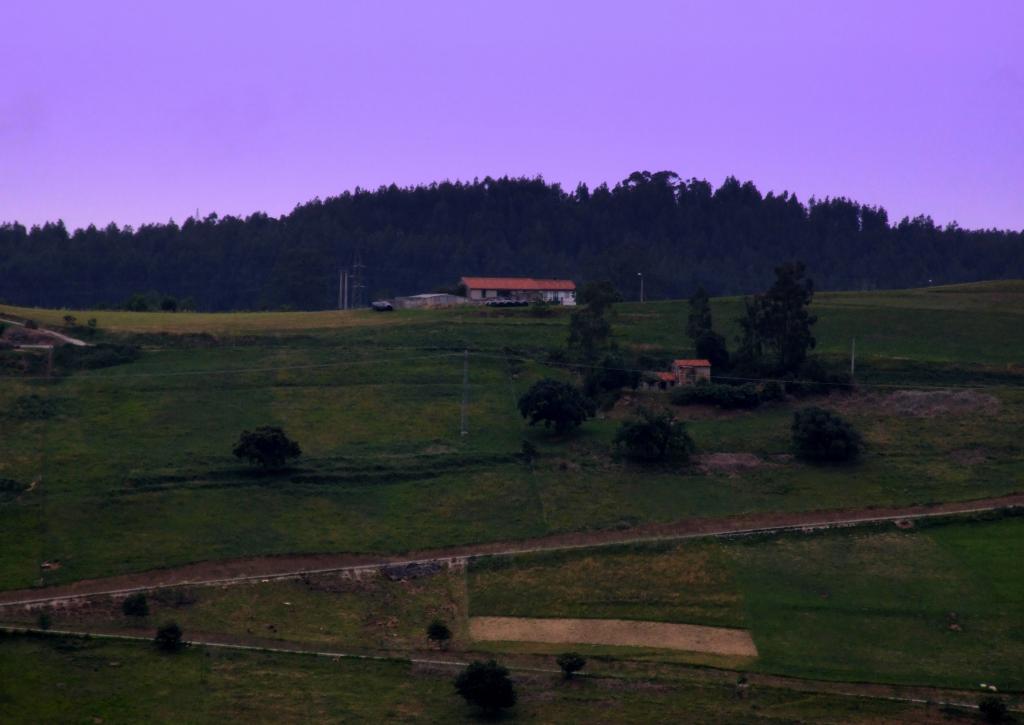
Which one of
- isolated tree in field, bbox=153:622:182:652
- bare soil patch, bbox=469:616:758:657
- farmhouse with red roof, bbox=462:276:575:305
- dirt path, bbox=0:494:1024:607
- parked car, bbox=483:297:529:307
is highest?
farmhouse with red roof, bbox=462:276:575:305

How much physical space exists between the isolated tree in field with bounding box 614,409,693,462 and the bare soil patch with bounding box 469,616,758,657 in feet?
63.1

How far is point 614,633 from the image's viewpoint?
55.5 meters

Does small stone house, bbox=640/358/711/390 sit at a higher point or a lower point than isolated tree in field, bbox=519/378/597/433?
higher

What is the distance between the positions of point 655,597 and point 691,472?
16.1 meters

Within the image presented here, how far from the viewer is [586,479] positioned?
237 ft

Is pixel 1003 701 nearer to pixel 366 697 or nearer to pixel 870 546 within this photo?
pixel 870 546

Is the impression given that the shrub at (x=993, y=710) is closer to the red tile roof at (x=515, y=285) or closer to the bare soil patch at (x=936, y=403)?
the bare soil patch at (x=936, y=403)

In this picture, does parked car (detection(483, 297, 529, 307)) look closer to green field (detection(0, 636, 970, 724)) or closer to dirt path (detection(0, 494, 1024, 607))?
dirt path (detection(0, 494, 1024, 607))

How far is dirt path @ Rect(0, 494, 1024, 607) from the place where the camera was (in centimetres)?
5806

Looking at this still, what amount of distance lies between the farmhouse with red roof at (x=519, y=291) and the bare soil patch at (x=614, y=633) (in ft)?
225

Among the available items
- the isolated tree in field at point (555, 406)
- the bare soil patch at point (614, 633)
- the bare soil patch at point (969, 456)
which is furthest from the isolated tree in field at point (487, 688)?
the bare soil patch at point (969, 456)

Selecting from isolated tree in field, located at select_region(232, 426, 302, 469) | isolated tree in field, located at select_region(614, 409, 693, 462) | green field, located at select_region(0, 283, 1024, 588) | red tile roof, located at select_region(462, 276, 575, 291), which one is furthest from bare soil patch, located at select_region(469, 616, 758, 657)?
red tile roof, located at select_region(462, 276, 575, 291)

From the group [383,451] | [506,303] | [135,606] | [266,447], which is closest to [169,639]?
[135,606]

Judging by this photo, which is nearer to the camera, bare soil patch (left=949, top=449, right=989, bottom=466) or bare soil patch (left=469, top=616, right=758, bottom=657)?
bare soil patch (left=469, top=616, right=758, bottom=657)
